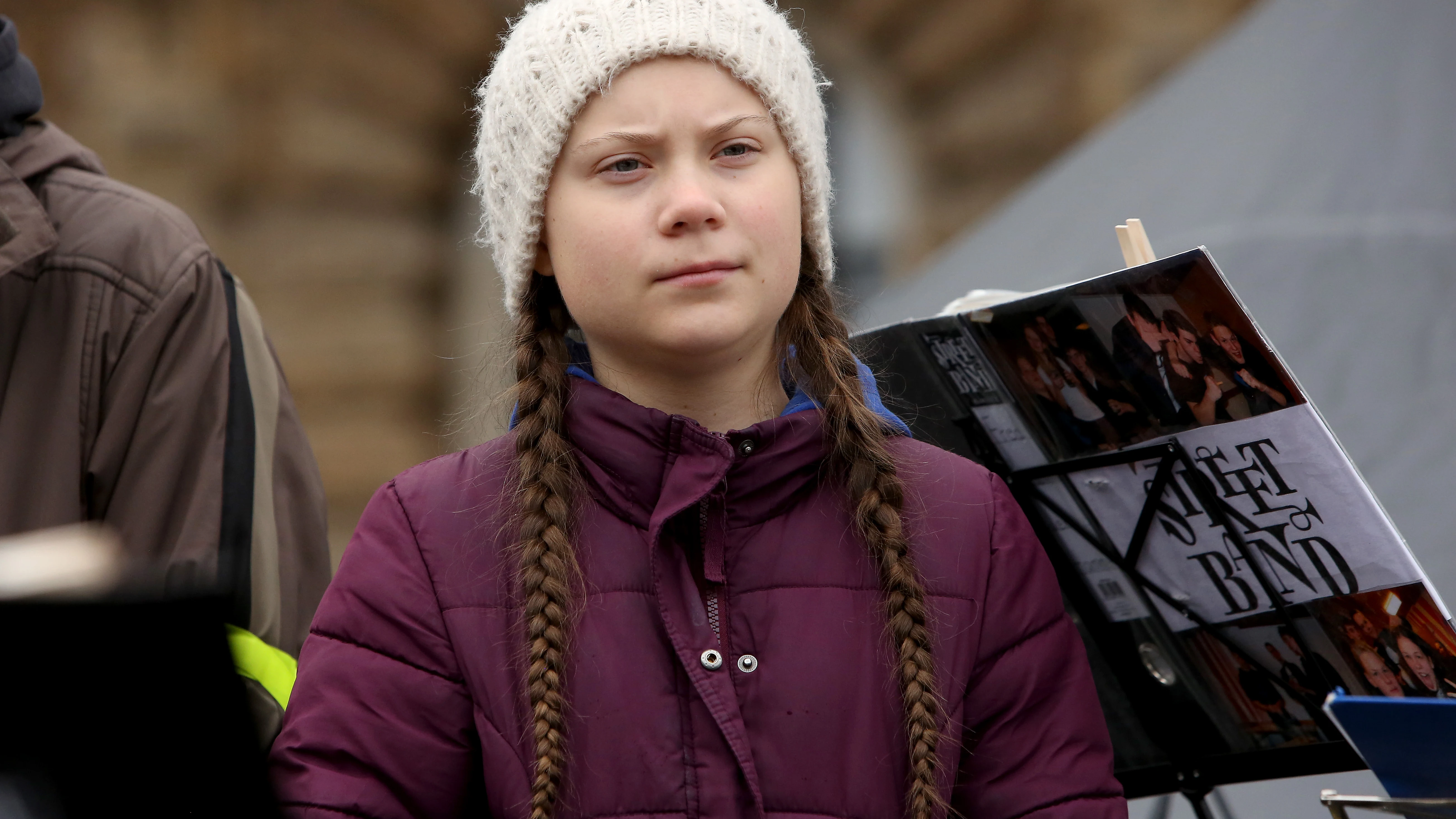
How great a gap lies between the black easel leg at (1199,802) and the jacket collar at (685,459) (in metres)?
0.59

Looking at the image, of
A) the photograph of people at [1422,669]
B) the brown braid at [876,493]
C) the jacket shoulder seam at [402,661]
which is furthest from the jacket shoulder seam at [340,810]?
the photograph of people at [1422,669]

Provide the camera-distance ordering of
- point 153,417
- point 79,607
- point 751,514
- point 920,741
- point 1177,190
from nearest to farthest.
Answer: point 79,607 → point 920,741 → point 751,514 → point 153,417 → point 1177,190

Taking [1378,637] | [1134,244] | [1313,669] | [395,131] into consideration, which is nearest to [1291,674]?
[1313,669]

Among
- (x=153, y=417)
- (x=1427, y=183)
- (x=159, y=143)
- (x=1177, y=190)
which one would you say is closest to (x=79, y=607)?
(x=153, y=417)

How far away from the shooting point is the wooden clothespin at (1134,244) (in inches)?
63.6

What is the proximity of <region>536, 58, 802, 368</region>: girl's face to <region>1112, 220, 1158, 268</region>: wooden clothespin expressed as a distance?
0.33m

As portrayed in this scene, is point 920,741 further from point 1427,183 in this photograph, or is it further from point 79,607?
point 1427,183

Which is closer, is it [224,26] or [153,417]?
[153,417]

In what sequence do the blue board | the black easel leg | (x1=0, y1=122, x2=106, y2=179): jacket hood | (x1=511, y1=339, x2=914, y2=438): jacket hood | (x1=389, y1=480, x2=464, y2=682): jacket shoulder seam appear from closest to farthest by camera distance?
the blue board
(x1=389, y1=480, x2=464, y2=682): jacket shoulder seam
(x1=511, y1=339, x2=914, y2=438): jacket hood
the black easel leg
(x1=0, y1=122, x2=106, y2=179): jacket hood

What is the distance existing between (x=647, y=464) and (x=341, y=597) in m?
0.32

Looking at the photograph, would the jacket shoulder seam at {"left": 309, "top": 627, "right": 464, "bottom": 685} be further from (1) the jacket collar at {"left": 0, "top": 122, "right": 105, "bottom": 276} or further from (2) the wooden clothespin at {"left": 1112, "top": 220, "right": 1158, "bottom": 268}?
(2) the wooden clothespin at {"left": 1112, "top": 220, "right": 1158, "bottom": 268}

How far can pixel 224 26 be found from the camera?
5742 mm

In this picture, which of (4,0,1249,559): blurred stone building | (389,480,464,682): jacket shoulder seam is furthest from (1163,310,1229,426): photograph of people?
(4,0,1249,559): blurred stone building

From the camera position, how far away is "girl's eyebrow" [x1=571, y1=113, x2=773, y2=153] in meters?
1.57
